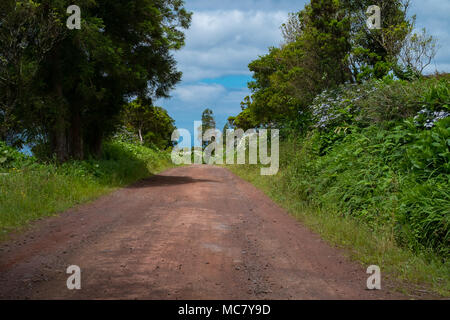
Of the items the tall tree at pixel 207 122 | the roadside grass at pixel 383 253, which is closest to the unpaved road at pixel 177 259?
the roadside grass at pixel 383 253

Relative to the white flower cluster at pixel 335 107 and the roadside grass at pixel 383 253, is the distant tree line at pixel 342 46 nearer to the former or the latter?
the white flower cluster at pixel 335 107

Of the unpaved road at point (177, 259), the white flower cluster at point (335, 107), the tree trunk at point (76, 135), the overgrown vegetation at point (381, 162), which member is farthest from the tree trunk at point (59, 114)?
the white flower cluster at point (335, 107)

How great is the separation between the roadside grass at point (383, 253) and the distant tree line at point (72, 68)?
9804mm

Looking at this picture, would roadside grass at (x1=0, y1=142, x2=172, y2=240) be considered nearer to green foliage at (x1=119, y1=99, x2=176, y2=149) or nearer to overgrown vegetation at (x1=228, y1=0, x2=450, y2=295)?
overgrown vegetation at (x1=228, y1=0, x2=450, y2=295)

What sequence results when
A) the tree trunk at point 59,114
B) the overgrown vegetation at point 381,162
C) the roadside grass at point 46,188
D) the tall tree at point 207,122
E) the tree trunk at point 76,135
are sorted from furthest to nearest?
the tall tree at point 207,122 → the tree trunk at point 76,135 → the tree trunk at point 59,114 → the roadside grass at point 46,188 → the overgrown vegetation at point 381,162

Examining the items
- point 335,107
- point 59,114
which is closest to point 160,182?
point 59,114

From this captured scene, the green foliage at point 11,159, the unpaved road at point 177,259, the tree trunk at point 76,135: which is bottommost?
the unpaved road at point 177,259

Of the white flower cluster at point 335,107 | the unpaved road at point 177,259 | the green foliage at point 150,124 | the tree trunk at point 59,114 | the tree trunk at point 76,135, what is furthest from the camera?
the green foliage at point 150,124

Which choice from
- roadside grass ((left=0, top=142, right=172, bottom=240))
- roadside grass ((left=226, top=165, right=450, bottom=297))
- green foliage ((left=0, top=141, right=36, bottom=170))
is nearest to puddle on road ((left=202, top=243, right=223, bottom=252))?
roadside grass ((left=226, top=165, right=450, bottom=297))

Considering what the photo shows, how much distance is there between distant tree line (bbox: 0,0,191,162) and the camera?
1257 cm

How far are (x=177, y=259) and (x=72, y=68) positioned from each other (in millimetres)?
11449

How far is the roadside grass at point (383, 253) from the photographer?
4871 millimetres

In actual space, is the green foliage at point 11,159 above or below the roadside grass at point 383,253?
above

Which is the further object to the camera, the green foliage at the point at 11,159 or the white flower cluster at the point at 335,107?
the white flower cluster at the point at 335,107
